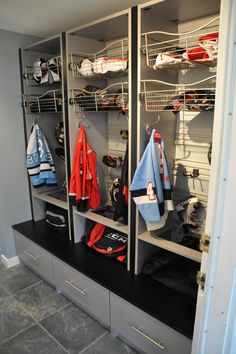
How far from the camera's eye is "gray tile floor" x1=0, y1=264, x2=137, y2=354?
6.29 feet

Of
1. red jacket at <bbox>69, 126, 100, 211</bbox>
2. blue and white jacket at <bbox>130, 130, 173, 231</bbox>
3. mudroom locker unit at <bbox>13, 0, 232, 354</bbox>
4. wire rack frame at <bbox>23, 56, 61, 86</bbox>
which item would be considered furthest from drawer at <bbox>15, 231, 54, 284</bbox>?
wire rack frame at <bbox>23, 56, 61, 86</bbox>

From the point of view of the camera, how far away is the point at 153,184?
1.70 meters

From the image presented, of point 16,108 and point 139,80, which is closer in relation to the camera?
point 139,80

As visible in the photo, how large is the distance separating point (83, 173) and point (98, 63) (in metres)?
0.88

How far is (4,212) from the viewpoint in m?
2.79

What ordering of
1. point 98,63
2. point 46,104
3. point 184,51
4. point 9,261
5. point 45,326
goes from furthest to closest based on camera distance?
point 9,261, point 46,104, point 45,326, point 98,63, point 184,51

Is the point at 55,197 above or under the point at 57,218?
above

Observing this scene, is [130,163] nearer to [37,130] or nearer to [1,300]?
[37,130]

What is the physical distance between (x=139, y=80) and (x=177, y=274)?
1.36 m

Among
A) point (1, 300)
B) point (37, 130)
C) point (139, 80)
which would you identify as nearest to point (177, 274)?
point (139, 80)

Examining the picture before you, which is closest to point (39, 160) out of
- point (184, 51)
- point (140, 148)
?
point (140, 148)

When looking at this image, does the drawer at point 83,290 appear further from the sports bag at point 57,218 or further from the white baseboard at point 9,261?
the white baseboard at point 9,261

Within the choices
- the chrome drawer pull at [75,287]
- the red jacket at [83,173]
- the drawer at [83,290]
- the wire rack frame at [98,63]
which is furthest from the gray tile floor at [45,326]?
the wire rack frame at [98,63]

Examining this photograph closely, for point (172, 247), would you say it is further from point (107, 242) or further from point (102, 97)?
point (102, 97)
